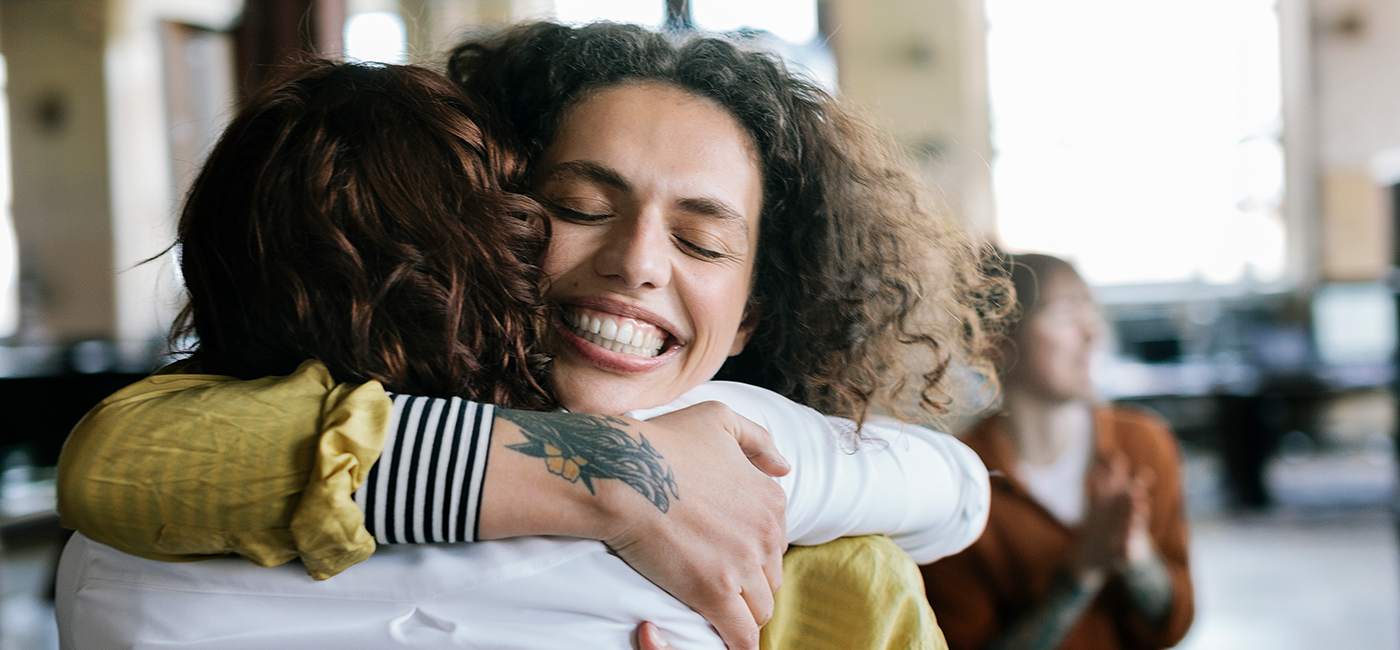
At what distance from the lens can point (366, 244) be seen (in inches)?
33.1

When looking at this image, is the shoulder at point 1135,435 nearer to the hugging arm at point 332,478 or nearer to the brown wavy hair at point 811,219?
the brown wavy hair at point 811,219

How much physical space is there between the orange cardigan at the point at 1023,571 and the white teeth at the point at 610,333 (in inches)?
43.2

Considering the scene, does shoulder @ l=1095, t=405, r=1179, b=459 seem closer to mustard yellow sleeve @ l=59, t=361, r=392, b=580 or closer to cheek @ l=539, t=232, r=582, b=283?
cheek @ l=539, t=232, r=582, b=283

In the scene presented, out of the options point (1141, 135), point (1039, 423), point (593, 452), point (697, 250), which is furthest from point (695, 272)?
point (1141, 135)

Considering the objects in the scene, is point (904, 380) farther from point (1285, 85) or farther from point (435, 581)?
point (1285, 85)

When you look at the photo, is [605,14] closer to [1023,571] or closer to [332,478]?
[332,478]

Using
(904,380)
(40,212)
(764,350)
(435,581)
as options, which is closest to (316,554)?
(435,581)

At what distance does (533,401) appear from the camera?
0.93 m

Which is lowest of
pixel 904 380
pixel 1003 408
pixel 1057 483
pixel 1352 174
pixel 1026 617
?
pixel 1026 617

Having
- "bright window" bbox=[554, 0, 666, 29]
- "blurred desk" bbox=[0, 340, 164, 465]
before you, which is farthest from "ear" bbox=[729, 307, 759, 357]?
"blurred desk" bbox=[0, 340, 164, 465]

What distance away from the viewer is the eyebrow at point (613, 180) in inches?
38.3

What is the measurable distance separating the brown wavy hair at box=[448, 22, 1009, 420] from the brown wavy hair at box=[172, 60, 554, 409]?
150 millimetres

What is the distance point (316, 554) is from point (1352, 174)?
10.0 meters

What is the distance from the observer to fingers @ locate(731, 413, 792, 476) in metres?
0.93
